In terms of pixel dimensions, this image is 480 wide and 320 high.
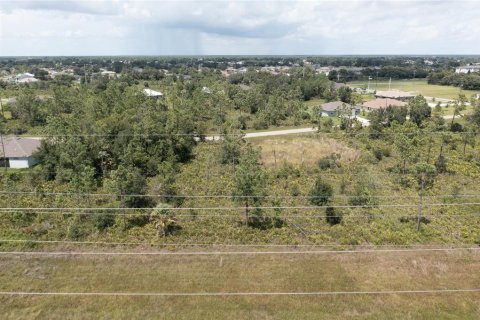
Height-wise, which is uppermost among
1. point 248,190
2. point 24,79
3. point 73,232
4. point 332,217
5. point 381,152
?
point 24,79

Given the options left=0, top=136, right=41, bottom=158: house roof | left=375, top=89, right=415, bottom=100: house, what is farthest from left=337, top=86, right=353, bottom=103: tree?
left=0, top=136, right=41, bottom=158: house roof

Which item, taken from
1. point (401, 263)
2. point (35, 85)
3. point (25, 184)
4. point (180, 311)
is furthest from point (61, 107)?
point (401, 263)

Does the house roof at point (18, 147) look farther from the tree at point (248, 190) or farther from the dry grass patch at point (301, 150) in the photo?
the dry grass patch at point (301, 150)

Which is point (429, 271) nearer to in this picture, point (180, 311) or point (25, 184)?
point (180, 311)

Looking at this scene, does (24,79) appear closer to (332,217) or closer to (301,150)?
(301,150)

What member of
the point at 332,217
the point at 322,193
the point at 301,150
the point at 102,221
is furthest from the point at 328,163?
the point at 102,221

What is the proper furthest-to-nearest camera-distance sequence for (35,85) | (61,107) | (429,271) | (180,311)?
(35,85) → (61,107) → (429,271) → (180,311)
